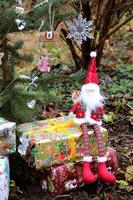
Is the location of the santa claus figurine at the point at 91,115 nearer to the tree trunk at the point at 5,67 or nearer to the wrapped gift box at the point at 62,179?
the wrapped gift box at the point at 62,179

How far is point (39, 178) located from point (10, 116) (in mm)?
350

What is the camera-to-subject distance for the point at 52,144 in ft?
7.56

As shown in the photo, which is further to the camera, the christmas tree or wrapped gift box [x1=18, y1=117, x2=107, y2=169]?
the christmas tree

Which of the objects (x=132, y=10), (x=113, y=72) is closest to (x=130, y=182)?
(x=113, y=72)

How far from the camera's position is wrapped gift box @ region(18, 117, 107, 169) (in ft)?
7.53

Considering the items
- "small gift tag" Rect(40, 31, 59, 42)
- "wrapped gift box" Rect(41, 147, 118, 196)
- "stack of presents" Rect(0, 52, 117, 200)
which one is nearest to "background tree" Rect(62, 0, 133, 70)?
"small gift tag" Rect(40, 31, 59, 42)

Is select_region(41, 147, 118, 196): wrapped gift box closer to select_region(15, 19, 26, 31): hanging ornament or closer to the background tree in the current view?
select_region(15, 19, 26, 31): hanging ornament

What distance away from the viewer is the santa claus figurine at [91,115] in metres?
2.34

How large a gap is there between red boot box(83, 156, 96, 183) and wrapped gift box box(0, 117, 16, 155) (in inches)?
13.9

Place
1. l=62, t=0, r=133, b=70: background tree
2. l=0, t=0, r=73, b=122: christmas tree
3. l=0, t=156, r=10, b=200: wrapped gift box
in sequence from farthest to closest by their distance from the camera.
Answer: l=62, t=0, r=133, b=70: background tree, l=0, t=0, r=73, b=122: christmas tree, l=0, t=156, r=10, b=200: wrapped gift box

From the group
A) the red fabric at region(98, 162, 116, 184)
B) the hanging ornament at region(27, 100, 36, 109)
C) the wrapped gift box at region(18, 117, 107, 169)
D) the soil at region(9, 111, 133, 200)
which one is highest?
the hanging ornament at region(27, 100, 36, 109)

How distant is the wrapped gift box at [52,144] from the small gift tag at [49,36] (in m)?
0.44

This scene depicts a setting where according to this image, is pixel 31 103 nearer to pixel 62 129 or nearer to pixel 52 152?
pixel 62 129

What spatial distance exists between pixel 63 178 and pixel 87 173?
0.40ft
